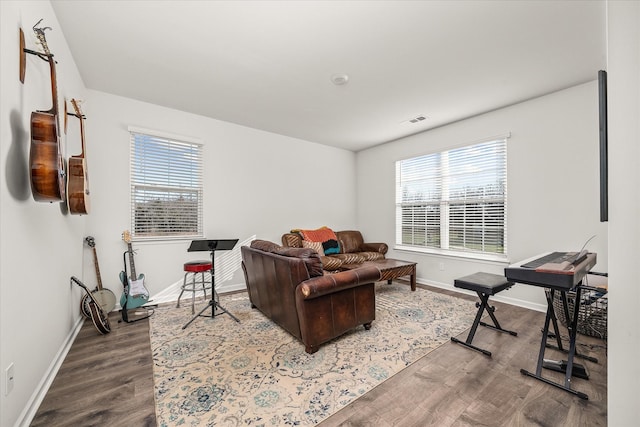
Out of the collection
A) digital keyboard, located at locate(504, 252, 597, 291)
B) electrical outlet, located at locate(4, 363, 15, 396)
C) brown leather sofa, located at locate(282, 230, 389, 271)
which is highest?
digital keyboard, located at locate(504, 252, 597, 291)

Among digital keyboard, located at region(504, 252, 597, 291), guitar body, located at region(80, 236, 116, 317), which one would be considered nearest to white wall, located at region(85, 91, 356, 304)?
guitar body, located at region(80, 236, 116, 317)

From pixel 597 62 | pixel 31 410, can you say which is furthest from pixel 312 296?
pixel 597 62

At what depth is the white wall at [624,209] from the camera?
3.19ft

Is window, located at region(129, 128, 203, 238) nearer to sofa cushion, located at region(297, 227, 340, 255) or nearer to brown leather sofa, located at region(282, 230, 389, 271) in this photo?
brown leather sofa, located at region(282, 230, 389, 271)

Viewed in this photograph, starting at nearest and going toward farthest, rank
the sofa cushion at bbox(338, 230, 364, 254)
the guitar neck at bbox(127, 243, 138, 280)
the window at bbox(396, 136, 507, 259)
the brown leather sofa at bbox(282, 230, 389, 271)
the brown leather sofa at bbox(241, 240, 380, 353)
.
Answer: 1. the brown leather sofa at bbox(241, 240, 380, 353)
2. the guitar neck at bbox(127, 243, 138, 280)
3. the window at bbox(396, 136, 507, 259)
4. the brown leather sofa at bbox(282, 230, 389, 271)
5. the sofa cushion at bbox(338, 230, 364, 254)

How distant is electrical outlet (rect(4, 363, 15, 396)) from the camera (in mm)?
1280

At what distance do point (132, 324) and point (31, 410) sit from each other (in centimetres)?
140

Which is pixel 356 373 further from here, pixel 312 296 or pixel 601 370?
pixel 601 370

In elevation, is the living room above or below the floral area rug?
above

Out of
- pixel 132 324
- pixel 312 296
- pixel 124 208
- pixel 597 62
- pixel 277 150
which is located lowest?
pixel 132 324

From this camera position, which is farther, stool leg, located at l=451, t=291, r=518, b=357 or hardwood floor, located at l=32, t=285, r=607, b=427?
stool leg, located at l=451, t=291, r=518, b=357

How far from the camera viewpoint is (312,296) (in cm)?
216

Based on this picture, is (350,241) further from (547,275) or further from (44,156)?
(44,156)

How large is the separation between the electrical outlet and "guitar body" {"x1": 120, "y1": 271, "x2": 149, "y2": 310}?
180cm
